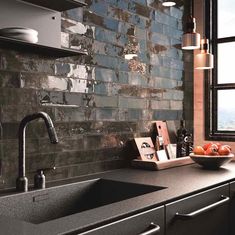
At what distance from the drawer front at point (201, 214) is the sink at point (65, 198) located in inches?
8.4

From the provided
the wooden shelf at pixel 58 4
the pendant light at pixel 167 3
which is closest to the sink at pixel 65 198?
the wooden shelf at pixel 58 4

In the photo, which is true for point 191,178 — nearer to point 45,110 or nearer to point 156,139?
point 156,139

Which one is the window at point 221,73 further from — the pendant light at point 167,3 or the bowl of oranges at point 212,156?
the bowl of oranges at point 212,156

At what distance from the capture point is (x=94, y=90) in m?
2.40

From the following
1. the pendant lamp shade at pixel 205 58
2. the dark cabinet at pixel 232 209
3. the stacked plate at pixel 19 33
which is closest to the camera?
the stacked plate at pixel 19 33

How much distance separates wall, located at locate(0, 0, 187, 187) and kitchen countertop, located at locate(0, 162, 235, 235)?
0.61ft

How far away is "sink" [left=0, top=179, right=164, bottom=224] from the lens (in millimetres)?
1716

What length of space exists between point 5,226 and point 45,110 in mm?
895

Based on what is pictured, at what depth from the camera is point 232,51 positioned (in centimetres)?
351

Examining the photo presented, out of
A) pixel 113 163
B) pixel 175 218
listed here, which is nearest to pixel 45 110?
pixel 113 163

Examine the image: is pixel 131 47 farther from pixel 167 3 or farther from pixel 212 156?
pixel 212 156

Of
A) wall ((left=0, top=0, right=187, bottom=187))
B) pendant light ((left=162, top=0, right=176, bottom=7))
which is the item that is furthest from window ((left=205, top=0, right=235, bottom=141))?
pendant light ((left=162, top=0, right=176, bottom=7))

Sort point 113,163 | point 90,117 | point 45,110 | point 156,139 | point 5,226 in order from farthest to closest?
point 156,139 < point 113,163 < point 90,117 < point 45,110 < point 5,226

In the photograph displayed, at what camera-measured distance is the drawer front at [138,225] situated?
1.35 metres
